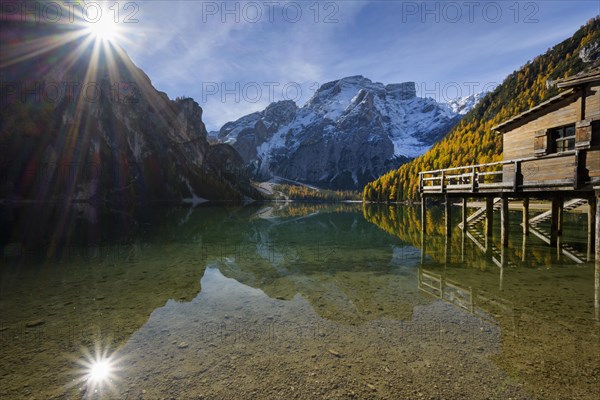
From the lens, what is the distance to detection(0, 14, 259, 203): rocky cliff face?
10062cm

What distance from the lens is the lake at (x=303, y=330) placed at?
17.6 feet

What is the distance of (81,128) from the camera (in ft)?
420

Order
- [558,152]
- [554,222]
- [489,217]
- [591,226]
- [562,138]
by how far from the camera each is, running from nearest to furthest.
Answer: [591,226] < [558,152] < [562,138] < [554,222] < [489,217]

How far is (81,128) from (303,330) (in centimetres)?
15595

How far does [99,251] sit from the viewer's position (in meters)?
18.7

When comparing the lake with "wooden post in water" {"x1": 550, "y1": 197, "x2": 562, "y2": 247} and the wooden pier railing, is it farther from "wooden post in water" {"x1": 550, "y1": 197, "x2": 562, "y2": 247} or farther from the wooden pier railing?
"wooden post in water" {"x1": 550, "y1": 197, "x2": 562, "y2": 247}

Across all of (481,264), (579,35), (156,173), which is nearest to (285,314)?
(481,264)

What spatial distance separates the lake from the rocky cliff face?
386ft

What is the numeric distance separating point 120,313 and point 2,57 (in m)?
142

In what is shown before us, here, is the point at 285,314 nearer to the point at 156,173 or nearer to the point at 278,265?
the point at 278,265

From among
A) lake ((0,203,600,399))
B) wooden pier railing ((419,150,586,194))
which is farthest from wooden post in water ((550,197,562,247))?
lake ((0,203,600,399))

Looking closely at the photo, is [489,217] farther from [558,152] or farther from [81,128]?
[81,128]

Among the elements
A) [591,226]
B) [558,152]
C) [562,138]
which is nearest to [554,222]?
[591,226]


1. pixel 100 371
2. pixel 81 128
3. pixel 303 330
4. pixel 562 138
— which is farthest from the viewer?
pixel 81 128
